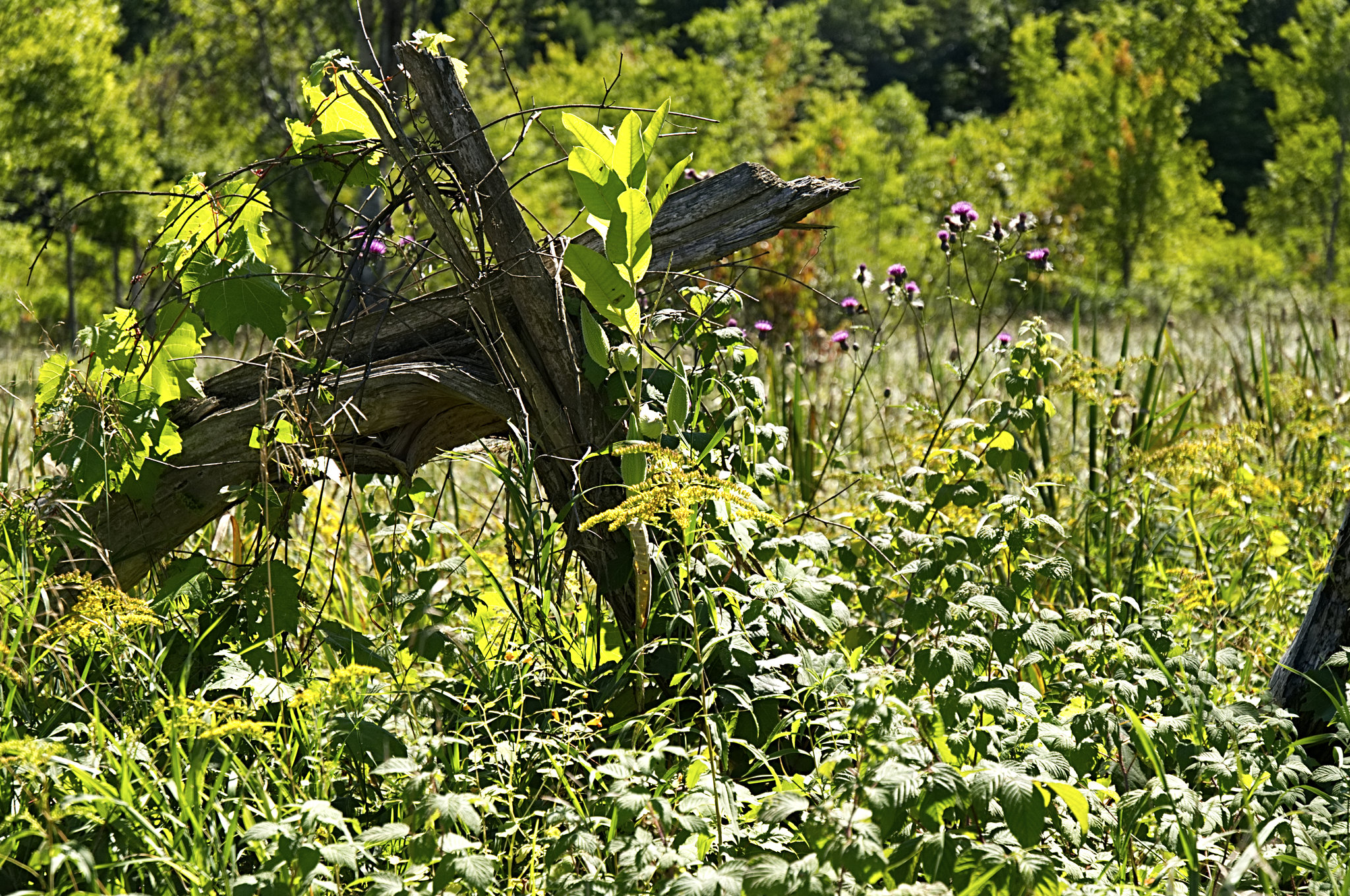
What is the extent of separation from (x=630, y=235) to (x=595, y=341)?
0.21 metres

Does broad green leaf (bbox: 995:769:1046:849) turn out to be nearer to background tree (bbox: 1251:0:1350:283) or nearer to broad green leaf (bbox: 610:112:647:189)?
broad green leaf (bbox: 610:112:647:189)

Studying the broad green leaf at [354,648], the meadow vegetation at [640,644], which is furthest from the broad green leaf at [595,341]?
the broad green leaf at [354,648]

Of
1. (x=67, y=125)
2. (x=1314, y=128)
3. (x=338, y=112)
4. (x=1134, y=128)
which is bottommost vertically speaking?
(x=338, y=112)

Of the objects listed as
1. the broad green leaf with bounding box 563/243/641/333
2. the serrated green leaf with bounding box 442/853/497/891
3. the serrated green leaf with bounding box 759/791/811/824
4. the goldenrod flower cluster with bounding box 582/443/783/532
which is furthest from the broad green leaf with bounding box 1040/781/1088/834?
the broad green leaf with bounding box 563/243/641/333

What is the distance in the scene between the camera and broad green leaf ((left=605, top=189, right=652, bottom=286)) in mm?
1924

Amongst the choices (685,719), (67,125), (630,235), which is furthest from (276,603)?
(67,125)

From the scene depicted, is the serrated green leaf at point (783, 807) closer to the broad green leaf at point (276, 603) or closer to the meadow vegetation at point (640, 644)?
the meadow vegetation at point (640, 644)

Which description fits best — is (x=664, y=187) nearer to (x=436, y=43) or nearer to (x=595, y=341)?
(x=595, y=341)

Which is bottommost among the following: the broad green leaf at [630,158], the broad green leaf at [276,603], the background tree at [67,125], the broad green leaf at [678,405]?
the broad green leaf at [276,603]

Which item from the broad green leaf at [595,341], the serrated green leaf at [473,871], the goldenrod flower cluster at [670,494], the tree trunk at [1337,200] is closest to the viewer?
the serrated green leaf at [473,871]

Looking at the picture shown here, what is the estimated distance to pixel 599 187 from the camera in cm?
194

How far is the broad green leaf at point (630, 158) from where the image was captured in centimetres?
194

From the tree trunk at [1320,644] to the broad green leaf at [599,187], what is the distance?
1.66m

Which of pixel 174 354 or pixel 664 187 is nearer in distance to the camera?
pixel 664 187
